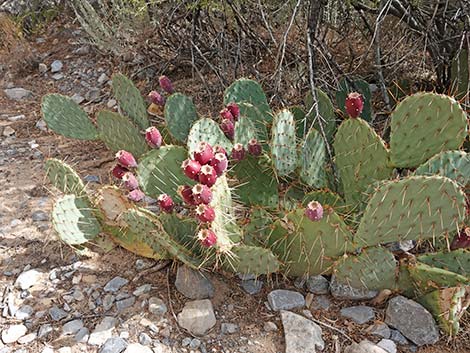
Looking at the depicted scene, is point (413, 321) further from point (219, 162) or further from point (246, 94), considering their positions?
point (246, 94)

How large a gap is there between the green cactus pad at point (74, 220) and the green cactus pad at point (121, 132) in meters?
0.66

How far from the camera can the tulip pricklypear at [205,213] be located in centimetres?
185

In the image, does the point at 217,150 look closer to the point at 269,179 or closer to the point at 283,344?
the point at 269,179

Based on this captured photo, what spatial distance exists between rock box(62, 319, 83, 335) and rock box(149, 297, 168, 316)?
0.92 ft

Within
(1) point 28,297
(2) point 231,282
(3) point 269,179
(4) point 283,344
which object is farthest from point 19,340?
(3) point 269,179

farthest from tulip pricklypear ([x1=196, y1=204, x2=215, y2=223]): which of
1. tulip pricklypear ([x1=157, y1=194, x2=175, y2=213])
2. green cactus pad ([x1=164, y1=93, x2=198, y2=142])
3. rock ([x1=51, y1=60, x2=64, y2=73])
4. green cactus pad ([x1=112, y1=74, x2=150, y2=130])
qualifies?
rock ([x1=51, y1=60, x2=64, y2=73])

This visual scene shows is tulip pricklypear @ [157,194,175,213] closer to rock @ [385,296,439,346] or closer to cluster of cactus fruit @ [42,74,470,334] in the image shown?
cluster of cactus fruit @ [42,74,470,334]

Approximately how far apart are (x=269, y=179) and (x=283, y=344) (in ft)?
2.49

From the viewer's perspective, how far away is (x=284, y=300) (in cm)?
217

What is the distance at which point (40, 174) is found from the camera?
10.6 feet

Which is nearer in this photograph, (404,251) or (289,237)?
(289,237)

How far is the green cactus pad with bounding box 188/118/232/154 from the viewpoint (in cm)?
231

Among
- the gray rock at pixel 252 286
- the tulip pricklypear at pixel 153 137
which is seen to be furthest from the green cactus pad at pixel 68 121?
the gray rock at pixel 252 286

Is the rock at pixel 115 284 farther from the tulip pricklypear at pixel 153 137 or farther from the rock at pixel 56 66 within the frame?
the rock at pixel 56 66
